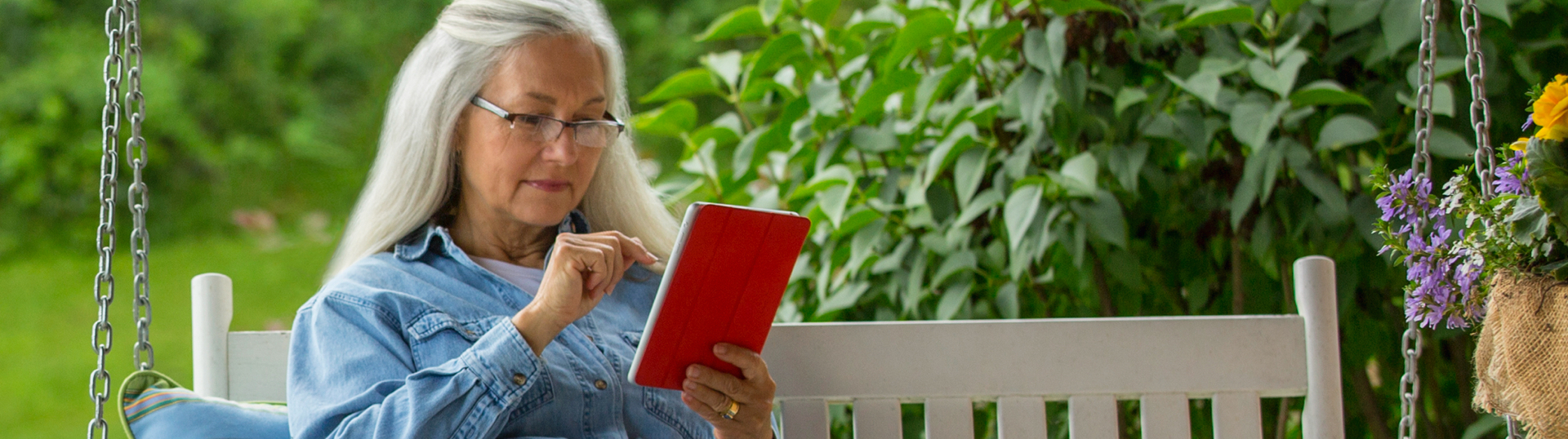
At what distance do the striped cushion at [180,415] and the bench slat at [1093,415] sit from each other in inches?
30.4

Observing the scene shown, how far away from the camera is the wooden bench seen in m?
1.26

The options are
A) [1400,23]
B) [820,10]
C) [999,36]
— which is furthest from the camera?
[820,10]

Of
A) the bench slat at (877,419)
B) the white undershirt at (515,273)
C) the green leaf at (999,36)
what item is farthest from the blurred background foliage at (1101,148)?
the white undershirt at (515,273)

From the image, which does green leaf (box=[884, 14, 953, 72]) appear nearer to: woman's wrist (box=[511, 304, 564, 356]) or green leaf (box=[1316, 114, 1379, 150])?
green leaf (box=[1316, 114, 1379, 150])

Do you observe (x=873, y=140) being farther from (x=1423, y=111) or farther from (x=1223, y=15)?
(x=1423, y=111)

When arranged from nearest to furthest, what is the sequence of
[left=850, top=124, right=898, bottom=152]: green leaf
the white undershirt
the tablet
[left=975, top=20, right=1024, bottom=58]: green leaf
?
the tablet, the white undershirt, [left=975, top=20, right=1024, bottom=58]: green leaf, [left=850, top=124, right=898, bottom=152]: green leaf

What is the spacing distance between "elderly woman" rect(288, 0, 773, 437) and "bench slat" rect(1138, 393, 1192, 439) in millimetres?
406

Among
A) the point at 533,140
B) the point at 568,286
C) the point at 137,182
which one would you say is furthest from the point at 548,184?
the point at 137,182

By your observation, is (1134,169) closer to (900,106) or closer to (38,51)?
(900,106)

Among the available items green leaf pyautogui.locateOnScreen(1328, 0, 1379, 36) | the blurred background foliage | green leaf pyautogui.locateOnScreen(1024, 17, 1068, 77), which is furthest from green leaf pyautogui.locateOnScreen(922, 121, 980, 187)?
green leaf pyautogui.locateOnScreen(1328, 0, 1379, 36)

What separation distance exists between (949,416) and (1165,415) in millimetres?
222

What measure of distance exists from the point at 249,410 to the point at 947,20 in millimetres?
884

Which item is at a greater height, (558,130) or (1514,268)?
(558,130)

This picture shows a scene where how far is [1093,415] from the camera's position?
1278 millimetres
